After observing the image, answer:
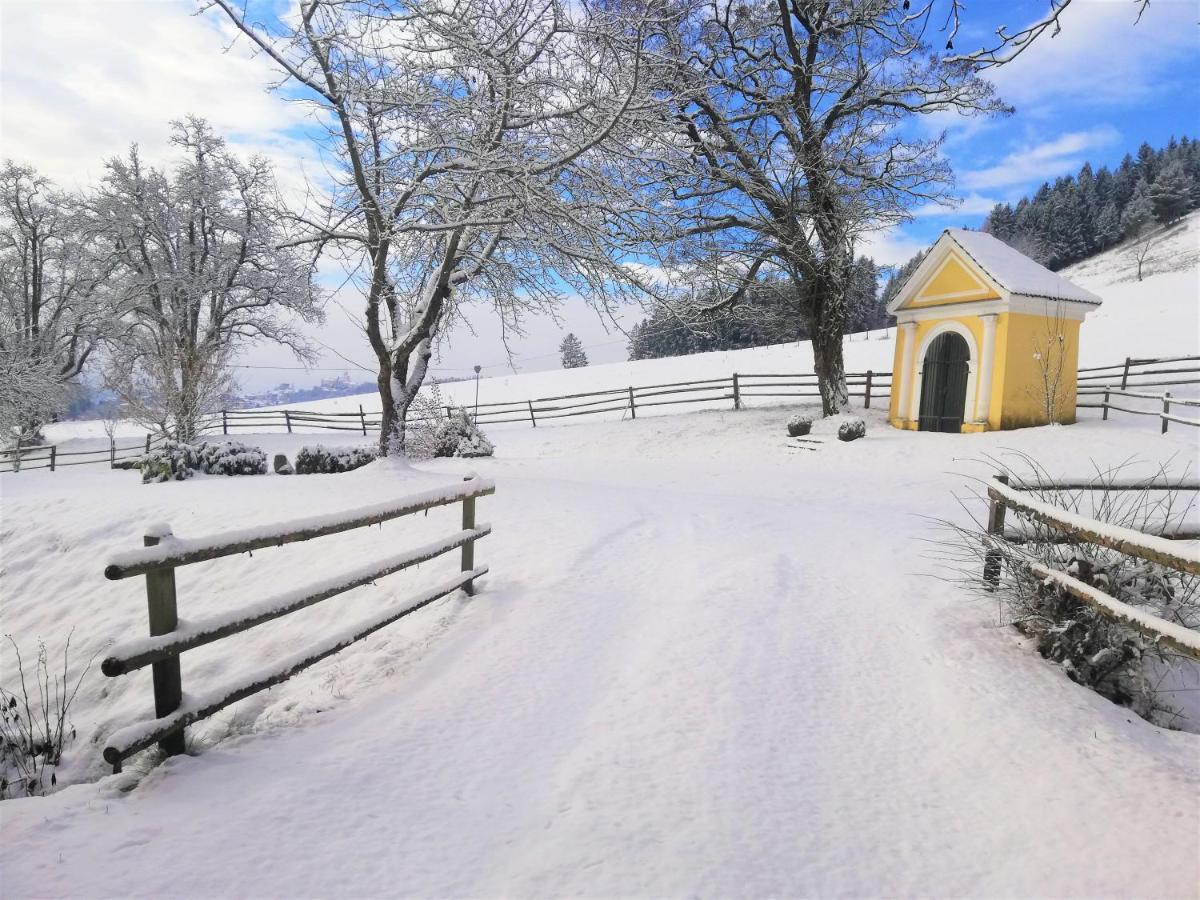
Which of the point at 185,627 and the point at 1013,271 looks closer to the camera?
the point at 185,627

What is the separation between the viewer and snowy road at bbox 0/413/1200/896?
211cm

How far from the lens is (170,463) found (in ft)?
40.5

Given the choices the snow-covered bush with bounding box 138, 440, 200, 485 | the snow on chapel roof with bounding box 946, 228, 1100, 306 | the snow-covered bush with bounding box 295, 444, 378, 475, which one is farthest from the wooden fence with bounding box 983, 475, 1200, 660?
the snow-covered bush with bounding box 138, 440, 200, 485

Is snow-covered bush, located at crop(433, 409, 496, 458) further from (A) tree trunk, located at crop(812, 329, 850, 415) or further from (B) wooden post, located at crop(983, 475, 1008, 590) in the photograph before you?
(B) wooden post, located at crop(983, 475, 1008, 590)

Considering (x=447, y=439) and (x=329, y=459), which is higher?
(x=447, y=439)

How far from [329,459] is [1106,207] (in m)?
80.5

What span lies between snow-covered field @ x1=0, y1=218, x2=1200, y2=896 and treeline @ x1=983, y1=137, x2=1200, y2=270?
72.0 m

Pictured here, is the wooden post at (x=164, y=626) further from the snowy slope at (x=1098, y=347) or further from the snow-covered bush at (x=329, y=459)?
the snowy slope at (x=1098, y=347)

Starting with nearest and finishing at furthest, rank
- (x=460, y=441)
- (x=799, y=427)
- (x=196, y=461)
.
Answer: (x=196, y=461), (x=460, y=441), (x=799, y=427)

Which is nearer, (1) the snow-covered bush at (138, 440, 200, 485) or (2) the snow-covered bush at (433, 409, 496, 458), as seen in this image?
(1) the snow-covered bush at (138, 440, 200, 485)

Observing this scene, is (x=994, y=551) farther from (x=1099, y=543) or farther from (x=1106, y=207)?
(x=1106, y=207)

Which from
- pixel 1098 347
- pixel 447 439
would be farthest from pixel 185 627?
pixel 1098 347

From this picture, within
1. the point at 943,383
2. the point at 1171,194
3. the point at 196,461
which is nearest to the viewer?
the point at 196,461

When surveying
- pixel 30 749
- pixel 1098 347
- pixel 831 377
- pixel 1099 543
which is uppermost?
pixel 1098 347
